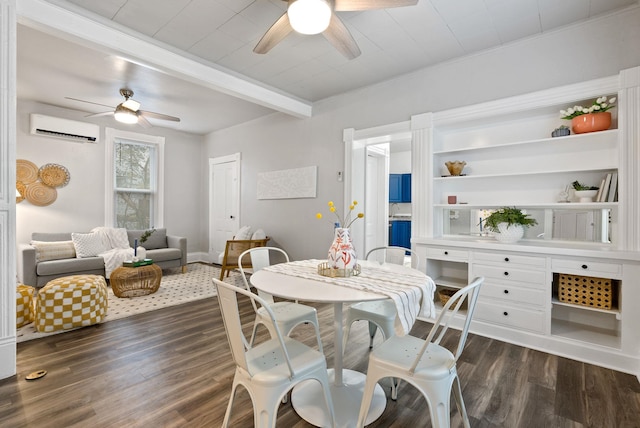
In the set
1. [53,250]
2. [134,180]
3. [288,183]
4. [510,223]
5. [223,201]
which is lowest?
[53,250]

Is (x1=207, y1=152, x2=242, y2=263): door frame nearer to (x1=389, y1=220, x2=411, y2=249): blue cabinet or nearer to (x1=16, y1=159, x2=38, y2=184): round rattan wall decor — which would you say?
(x1=16, y1=159, x2=38, y2=184): round rattan wall decor

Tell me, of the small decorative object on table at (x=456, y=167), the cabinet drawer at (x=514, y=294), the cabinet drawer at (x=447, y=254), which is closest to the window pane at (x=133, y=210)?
the cabinet drawer at (x=447, y=254)

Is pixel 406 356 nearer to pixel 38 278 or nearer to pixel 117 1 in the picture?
pixel 117 1

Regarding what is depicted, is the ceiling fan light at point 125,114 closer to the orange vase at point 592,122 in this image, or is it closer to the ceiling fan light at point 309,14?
the ceiling fan light at point 309,14

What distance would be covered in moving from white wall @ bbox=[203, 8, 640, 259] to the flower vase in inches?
89.2

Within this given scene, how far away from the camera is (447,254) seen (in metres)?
3.18

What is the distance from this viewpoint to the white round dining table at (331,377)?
154 centimetres

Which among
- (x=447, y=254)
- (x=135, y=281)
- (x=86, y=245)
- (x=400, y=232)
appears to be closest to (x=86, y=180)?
(x=86, y=245)

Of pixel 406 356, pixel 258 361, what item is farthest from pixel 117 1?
pixel 406 356

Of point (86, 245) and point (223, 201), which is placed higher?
point (223, 201)

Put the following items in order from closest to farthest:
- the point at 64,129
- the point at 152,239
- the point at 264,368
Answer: the point at 264,368
the point at 64,129
the point at 152,239

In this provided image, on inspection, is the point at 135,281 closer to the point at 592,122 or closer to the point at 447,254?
the point at 447,254

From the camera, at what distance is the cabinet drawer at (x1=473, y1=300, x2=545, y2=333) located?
8.77ft

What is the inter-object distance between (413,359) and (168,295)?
365cm
